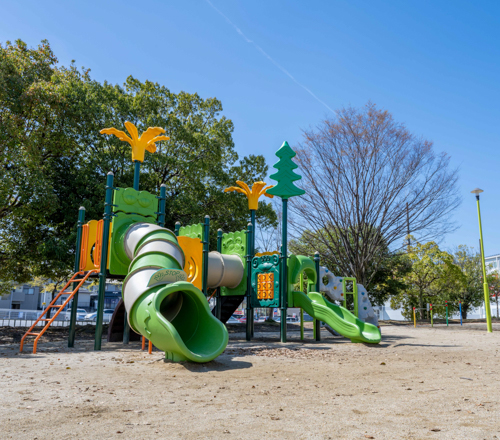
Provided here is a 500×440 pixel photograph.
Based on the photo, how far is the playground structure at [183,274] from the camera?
7.65 metres

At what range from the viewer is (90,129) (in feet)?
58.9

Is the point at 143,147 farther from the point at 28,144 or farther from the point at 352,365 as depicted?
the point at 352,365

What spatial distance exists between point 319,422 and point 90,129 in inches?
669

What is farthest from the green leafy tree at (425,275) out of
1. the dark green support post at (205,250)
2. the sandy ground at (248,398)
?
Result: the sandy ground at (248,398)

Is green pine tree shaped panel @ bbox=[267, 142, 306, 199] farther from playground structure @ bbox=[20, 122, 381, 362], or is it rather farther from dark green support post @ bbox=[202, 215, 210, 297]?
dark green support post @ bbox=[202, 215, 210, 297]

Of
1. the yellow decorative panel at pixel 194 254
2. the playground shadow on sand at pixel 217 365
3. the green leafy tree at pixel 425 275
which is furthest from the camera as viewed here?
the green leafy tree at pixel 425 275

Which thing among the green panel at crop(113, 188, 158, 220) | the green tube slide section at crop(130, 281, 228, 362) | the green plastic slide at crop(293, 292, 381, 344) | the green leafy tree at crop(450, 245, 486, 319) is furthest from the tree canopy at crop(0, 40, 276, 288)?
the green leafy tree at crop(450, 245, 486, 319)

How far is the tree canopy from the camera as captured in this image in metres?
15.0

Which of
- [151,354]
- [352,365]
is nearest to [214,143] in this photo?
[151,354]

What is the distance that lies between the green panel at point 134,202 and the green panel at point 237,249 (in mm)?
3452

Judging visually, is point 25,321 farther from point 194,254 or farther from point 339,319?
point 339,319

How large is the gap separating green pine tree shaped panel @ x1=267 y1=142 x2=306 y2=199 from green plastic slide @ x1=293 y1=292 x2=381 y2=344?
3.28 metres

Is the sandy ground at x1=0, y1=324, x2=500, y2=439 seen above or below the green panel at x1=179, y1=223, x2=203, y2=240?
below

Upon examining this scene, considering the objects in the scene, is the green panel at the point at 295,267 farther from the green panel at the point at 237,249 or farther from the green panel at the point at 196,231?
the green panel at the point at 196,231
